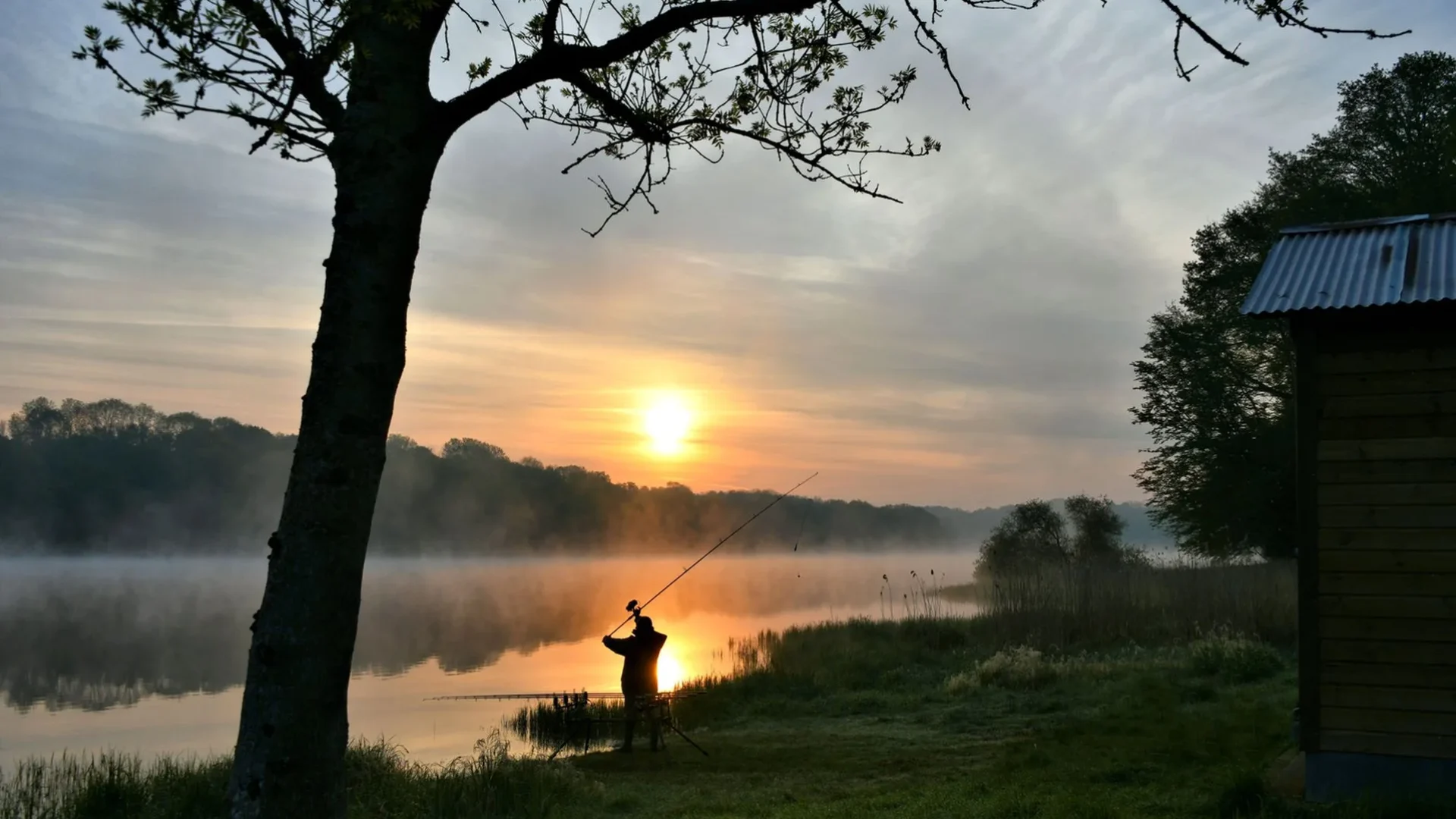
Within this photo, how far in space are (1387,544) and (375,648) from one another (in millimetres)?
23947

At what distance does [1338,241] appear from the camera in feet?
23.7

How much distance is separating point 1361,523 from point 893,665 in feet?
34.3

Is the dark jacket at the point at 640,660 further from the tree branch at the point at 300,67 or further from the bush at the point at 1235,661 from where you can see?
the tree branch at the point at 300,67

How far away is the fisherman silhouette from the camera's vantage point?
34.6 feet

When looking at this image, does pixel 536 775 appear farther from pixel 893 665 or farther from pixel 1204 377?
pixel 1204 377

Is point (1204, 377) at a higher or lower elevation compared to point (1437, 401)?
higher

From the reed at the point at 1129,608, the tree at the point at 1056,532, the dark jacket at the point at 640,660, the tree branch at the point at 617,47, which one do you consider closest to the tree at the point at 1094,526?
the tree at the point at 1056,532

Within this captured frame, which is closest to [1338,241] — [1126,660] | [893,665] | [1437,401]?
[1437,401]

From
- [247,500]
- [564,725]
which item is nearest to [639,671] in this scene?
[564,725]

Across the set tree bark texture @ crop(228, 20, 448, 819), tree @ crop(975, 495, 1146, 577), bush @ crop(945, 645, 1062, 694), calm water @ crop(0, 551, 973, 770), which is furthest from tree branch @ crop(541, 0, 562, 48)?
tree @ crop(975, 495, 1146, 577)

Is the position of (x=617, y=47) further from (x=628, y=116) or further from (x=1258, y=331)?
(x=1258, y=331)

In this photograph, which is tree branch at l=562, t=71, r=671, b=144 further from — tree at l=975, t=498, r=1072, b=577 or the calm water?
tree at l=975, t=498, r=1072, b=577

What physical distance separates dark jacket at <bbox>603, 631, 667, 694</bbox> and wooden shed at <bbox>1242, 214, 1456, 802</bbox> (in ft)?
20.5

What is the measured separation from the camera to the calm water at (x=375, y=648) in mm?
15289
